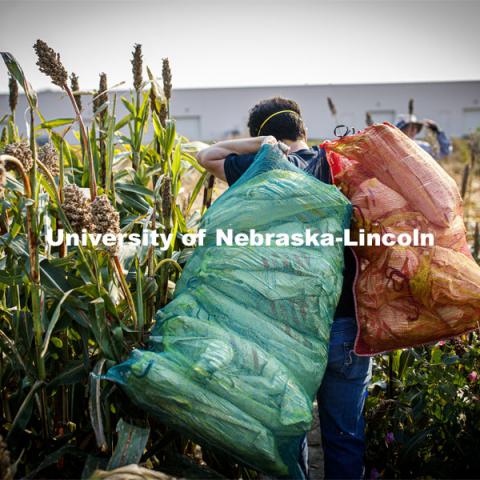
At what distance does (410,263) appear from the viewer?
6.78 feet

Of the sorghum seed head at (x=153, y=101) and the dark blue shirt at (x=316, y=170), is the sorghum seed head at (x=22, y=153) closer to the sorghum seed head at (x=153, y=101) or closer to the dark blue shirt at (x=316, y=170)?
the dark blue shirt at (x=316, y=170)

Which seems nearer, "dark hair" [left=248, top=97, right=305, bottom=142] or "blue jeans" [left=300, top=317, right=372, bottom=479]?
"blue jeans" [left=300, top=317, right=372, bottom=479]

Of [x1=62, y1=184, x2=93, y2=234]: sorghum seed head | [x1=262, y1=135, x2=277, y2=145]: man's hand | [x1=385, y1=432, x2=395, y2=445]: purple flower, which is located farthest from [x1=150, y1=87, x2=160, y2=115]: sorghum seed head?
[x1=385, y1=432, x2=395, y2=445]: purple flower

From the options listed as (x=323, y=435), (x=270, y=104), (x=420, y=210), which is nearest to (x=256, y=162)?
(x=270, y=104)

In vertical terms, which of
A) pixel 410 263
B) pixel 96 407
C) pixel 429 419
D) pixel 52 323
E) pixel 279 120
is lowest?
pixel 429 419

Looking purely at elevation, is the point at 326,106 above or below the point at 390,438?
above

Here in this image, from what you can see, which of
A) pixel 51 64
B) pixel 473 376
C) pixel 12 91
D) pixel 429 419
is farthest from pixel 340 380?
pixel 12 91

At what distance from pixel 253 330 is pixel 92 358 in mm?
710

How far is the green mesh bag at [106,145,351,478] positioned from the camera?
5.65 feet

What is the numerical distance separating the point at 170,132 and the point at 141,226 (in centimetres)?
43

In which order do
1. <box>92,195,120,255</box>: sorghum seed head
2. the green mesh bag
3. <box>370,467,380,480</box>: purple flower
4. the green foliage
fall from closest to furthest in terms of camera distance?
the green mesh bag, <box>92,195,120,255</box>: sorghum seed head, the green foliage, <box>370,467,380,480</box>: purple flower

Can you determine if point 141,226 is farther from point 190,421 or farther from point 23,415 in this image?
point 190,421

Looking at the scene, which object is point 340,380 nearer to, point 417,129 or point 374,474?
point 374,474

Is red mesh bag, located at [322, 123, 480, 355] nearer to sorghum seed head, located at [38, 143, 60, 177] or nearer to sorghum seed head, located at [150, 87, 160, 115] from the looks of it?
sorghum seed head, located at [150, 87, 160, 115]
